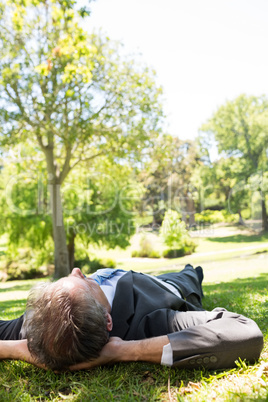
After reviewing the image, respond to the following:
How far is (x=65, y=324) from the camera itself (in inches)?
78.4

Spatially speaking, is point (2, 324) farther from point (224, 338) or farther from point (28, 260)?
point (28, 260)

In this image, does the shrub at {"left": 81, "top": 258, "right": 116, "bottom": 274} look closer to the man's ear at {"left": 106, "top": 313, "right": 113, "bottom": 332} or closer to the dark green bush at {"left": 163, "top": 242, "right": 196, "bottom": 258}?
the dark green bush at {"left": 163, "top": 242, "right": 196, "bottom": 258}

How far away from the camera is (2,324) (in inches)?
121

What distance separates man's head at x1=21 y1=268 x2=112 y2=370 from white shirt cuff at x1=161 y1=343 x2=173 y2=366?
393 mm

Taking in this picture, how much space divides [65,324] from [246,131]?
39.5 m

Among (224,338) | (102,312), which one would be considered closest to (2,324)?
(102,312)

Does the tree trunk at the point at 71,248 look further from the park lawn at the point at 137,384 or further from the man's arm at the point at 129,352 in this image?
the man's arm at the point at 129,352

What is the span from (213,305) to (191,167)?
43.5m

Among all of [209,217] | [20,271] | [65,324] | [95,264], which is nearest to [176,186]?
[209,217]

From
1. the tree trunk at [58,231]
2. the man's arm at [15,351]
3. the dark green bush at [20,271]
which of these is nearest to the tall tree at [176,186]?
the dark green bush at [20,271]

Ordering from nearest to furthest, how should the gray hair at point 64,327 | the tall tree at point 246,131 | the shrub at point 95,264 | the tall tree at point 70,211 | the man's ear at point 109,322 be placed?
the gray hair at point 64,327, the man's ear at point 109,322, the tall tree at point 70,211, the shrub at point 95,264, the tall tree at point 246,131

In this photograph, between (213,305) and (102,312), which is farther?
(213,305)

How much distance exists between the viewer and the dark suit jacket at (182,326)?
2102mm

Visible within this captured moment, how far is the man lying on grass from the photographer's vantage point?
6.74 ft
